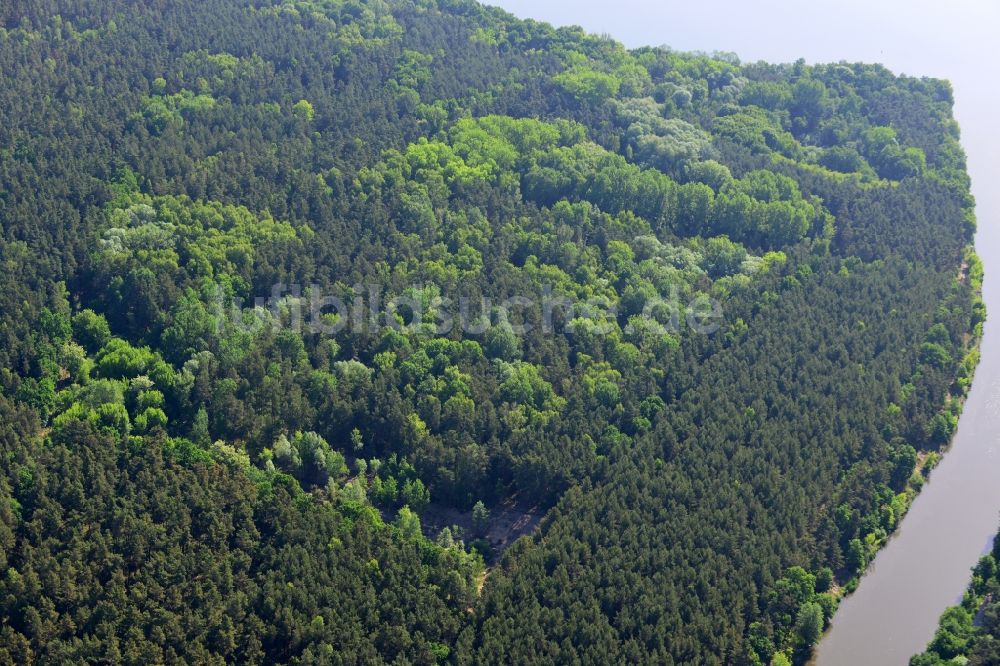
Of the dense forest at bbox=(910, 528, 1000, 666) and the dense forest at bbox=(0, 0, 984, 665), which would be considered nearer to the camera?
the dense forest at bbox=(910, 528, 1000, 666)

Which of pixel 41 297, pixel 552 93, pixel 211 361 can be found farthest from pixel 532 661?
pixel 552 93

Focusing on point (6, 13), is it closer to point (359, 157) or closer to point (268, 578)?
point (359, 157)

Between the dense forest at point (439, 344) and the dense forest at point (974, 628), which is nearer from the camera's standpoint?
the dense forest at point (974, 628)

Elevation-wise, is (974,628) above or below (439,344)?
below
